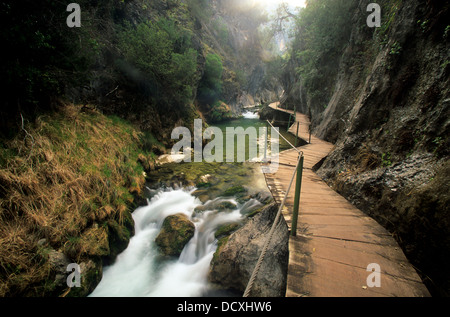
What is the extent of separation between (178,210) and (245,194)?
286cm

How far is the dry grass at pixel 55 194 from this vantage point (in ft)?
11.1

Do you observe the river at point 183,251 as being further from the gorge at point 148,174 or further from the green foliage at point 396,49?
the green foliage at point 396,49

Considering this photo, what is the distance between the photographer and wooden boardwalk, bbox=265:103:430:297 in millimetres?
2076

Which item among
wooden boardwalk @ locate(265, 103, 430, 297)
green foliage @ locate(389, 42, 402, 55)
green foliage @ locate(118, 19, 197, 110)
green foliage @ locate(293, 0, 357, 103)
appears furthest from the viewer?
green foliage @ locate(293, 0, 357, 103)

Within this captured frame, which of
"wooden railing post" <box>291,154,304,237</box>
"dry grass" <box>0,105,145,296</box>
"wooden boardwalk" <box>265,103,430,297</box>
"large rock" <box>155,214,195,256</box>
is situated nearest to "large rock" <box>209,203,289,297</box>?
"wooden railing post" <box>291,154,304,237</box>

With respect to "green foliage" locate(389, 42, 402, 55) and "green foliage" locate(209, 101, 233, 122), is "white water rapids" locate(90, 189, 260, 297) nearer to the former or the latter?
"green foliage" locate(389, 42, 402, 55)

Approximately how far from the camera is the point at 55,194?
4.33 m

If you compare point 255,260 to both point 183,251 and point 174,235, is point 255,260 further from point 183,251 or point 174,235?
point 174,235

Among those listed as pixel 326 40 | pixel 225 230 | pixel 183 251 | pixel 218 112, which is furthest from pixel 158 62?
pixel 218 112

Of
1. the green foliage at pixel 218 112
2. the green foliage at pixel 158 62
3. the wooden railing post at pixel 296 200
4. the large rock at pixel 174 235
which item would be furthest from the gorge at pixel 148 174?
the green foliage at pixel 218 112

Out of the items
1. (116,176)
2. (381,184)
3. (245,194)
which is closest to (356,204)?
(381,184)

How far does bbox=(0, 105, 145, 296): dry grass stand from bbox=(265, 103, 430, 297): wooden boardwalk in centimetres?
439

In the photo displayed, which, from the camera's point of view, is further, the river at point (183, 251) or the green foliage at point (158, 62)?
the green foliage at point (158, 62)

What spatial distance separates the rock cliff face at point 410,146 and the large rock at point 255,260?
168cm
